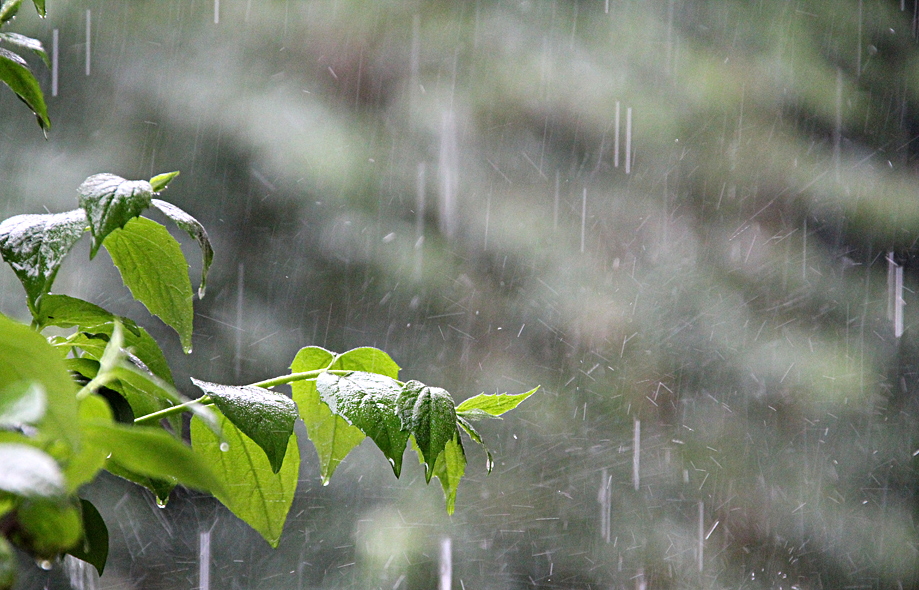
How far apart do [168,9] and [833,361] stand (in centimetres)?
161

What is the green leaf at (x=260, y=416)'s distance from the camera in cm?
16

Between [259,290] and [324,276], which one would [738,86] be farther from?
[259,290]

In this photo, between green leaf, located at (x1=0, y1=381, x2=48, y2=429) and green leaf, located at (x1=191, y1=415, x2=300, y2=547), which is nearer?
green leaf, located at (x1=0, y1=381, x2=48, y2=429)

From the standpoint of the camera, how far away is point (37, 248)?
0.54 ft

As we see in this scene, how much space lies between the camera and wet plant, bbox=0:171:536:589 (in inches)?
3.3

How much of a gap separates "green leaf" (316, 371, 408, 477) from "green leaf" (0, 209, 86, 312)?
7cm

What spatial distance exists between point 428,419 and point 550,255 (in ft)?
4.78

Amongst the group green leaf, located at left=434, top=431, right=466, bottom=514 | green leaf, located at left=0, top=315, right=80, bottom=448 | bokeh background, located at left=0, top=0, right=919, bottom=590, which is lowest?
bokeh background, located at left=0, top=0, right=919, bottom=590

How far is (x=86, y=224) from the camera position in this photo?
0.56 feet

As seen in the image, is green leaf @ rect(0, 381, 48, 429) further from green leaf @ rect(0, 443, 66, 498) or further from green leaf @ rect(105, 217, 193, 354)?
green leaf @ rect(105, 217, 193, 354)

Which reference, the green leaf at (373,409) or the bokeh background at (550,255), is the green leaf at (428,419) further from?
the bokeh background at (550,255)

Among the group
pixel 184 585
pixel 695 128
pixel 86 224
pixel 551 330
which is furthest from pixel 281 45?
pixel 86 224

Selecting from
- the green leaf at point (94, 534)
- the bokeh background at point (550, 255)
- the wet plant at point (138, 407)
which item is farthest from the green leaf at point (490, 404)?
the bokeh background at point (550, 255)

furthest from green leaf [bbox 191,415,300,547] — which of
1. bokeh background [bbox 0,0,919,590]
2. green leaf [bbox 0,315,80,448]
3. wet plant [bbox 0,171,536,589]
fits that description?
bokeh background [bbox 0,0,919,590]
